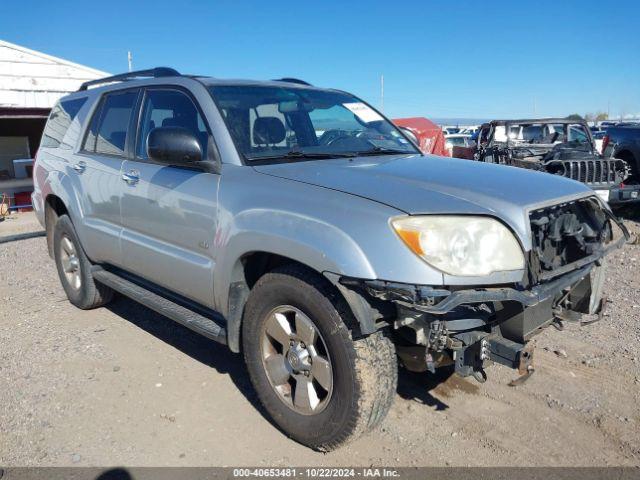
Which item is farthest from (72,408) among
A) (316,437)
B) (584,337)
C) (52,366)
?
(584,337)

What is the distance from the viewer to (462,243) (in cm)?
252

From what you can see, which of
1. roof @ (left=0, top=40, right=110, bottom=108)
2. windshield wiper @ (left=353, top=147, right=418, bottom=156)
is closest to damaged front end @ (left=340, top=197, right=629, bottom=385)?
windshield wiper @ (left=353, top=147, right=418, bottom=156)

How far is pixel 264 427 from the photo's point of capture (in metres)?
3.30

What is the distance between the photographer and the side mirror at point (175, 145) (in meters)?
3.23

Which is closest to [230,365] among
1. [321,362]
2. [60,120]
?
[321,362]

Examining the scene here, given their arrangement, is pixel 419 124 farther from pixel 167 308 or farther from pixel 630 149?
pixel 167 308

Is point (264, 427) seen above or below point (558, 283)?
below

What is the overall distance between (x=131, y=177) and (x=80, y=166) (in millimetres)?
1024

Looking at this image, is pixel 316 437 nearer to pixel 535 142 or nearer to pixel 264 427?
pixel 264 427

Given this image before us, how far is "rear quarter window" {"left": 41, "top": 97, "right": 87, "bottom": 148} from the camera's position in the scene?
518 centimetres

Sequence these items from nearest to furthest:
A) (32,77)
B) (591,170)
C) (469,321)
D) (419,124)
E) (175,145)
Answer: (469,321), (175,145), (591,170), (419,124), (32,77)

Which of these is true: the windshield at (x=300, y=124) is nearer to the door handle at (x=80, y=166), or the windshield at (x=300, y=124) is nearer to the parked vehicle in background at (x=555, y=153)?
the door handle at (x=80, y=166)

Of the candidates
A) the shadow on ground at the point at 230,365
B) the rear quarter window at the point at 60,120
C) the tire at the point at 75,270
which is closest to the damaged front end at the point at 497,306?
the shadow on ground at the point at 230,365

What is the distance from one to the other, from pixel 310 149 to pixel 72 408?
7.25 ft
